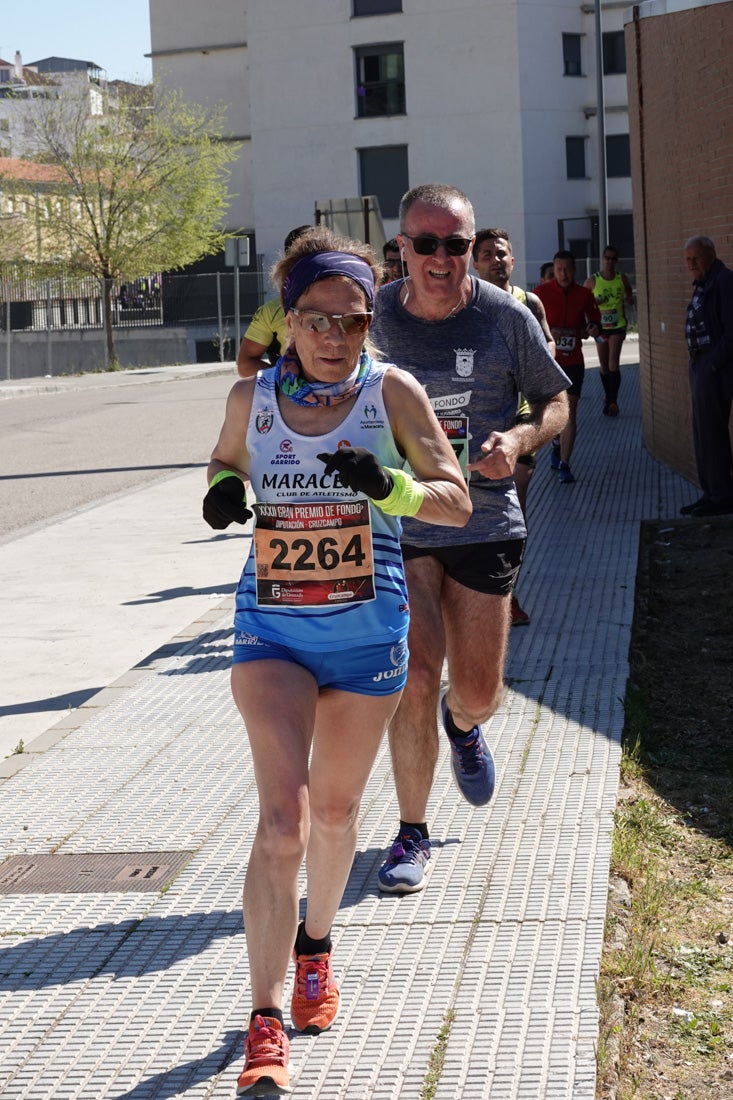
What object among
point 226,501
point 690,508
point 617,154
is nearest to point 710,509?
point 690,508

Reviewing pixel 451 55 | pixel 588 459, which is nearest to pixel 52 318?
pixel 451 55

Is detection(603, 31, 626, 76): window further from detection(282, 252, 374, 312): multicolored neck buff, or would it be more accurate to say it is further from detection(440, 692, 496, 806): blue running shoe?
detection(282, 252, 374, 312): multicolored neck buff

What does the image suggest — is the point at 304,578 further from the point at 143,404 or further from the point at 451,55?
the point at 451,55

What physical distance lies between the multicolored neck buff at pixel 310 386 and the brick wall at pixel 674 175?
28.4 feet

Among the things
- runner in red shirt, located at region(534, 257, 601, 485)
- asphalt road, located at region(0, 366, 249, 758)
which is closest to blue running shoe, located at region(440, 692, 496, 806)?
asphalt road, located at region(0, 366, 249, 758)

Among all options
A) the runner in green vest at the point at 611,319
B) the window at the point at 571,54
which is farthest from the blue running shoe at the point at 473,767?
the window at the point at 571,54

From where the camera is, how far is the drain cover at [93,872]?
477cm

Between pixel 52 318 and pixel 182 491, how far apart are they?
102ft

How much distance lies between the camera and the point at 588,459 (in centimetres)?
1600

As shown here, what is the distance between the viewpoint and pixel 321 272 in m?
3.61

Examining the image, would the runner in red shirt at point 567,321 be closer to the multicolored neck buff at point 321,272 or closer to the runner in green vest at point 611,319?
the runner in green vest at point 611,319

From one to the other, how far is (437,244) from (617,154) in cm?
5383

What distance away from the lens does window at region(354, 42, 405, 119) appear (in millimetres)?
53781

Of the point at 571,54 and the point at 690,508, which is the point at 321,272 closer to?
the point at 690,508
